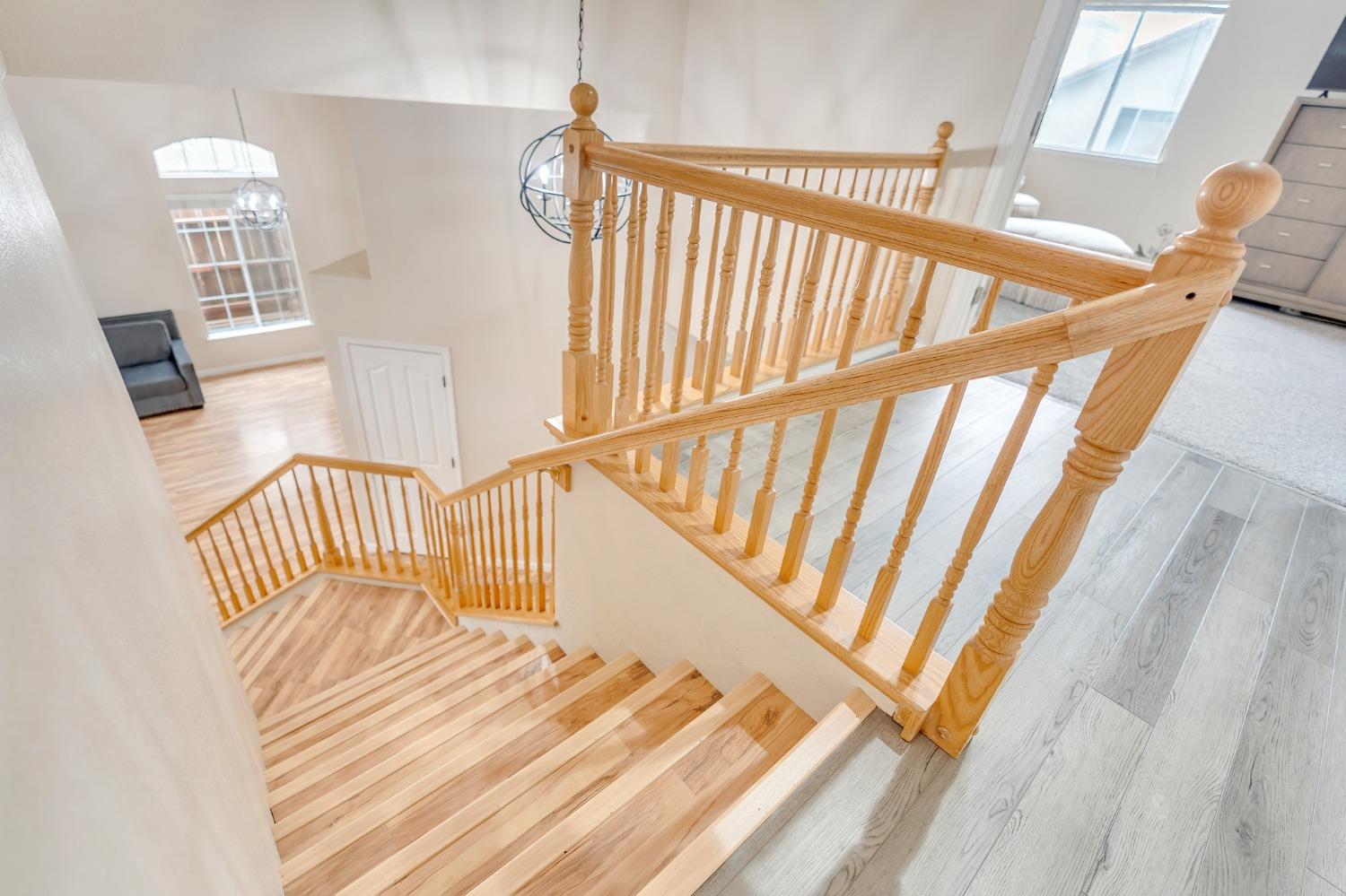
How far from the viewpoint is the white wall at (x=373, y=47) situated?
7.38 feet

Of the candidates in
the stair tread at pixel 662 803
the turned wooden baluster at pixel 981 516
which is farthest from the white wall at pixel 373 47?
the turned wooden baluster at pixel 981 516

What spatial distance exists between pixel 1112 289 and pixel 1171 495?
5.52ft

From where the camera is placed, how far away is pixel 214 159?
6508 millimetres

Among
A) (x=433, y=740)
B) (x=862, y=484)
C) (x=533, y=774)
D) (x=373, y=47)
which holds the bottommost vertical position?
(x=433, y=740)

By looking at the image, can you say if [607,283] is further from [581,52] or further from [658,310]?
[581,52]

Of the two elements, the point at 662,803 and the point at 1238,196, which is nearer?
the point at 1238,196

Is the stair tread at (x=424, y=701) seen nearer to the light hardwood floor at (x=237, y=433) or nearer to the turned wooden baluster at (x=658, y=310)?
the turned wooden baluster at (x=658, y=310)

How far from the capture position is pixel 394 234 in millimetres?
4156

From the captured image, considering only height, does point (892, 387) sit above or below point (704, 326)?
above

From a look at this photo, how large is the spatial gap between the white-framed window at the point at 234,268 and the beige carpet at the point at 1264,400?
7704 mm

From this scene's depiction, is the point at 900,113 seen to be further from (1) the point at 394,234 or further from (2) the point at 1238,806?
(1) the point at 394,234

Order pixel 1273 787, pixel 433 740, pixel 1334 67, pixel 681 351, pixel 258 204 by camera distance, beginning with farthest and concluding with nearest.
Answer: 1. pixel 258 204
2. pixel 1334 67
3. pixel 433 740
4. pixel 681 351
5. pixel 1273 787

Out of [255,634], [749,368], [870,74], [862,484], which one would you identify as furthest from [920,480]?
[255,634]

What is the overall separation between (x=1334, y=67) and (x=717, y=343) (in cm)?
566
